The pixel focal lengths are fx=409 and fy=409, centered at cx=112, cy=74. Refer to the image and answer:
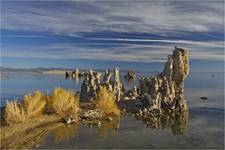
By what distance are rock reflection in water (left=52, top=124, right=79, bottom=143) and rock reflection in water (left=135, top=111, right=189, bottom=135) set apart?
27.8ft

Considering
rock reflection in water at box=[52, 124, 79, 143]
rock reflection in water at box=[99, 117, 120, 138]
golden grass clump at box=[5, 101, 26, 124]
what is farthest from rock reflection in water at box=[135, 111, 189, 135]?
golden grass clump at box=[5, 101, 26, 124]

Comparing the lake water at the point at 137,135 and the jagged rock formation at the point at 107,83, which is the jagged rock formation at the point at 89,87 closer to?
the jagged rock formation at the point at 107,83

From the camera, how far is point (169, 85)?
197ft

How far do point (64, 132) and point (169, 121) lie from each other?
582 inches

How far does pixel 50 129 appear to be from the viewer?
127ft

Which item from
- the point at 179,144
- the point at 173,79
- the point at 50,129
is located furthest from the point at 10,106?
the point at 173,79

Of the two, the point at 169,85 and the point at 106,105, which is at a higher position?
the point at 169,85

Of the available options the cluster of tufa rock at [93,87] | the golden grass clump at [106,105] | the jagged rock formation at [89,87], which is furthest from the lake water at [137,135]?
the jagged rock formation at [89,87]

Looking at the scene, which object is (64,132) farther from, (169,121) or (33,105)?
(169,121)

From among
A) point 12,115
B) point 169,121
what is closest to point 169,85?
point 169,121

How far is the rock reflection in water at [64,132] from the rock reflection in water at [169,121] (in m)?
8.47

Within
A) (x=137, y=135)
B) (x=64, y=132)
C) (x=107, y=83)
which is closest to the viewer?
(x=64, y=132)

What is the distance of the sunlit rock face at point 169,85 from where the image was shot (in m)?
56.2

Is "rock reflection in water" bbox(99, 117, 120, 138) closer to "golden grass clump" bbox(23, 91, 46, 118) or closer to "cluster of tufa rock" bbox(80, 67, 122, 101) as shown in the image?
"golden grass clump" bbox(23, 91, 46, 118)
